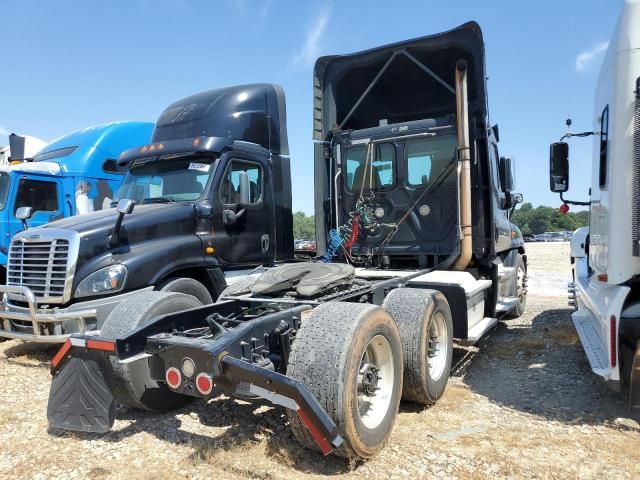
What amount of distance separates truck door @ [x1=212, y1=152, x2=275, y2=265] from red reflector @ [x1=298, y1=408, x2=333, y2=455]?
4.10m

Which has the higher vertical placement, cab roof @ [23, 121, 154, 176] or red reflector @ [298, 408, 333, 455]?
cab roof @ [23, 121, 154, 176]

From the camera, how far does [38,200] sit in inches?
350

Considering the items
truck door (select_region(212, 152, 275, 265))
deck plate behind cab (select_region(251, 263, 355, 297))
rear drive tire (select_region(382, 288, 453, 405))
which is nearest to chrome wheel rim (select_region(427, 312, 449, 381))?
rear drive tire (select_region(382, 288, 453, 405))

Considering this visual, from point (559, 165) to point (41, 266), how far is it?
5874mm

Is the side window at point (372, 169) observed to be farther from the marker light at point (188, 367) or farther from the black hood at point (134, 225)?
the marker light at point (188, 367)

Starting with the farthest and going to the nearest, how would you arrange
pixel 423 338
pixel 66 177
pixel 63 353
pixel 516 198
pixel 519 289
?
pixel 66 177 < pixel 519 289 < pixel 516 198 < pixel 423 338 < pixel 63 353

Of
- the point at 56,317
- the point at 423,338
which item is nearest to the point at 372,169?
the point at 423,338

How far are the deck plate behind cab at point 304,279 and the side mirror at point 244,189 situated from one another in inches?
84.6

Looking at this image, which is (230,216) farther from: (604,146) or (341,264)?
(604,146)

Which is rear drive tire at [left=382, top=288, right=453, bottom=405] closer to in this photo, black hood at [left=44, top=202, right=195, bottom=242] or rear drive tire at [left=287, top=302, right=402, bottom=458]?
rear drive tire at [left=287, top=302, right=402, bottom=458]

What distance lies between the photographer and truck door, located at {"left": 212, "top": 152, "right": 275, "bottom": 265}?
6.65 meters

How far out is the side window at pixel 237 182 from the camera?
6.74 metres

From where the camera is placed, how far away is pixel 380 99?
789 centimetres

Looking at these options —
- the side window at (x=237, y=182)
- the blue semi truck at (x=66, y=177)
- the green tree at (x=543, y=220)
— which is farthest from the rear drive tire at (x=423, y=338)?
the green tree at (x=543, y=220)
